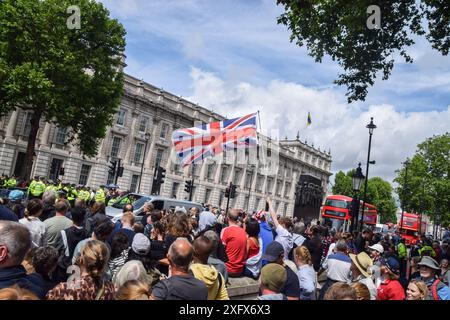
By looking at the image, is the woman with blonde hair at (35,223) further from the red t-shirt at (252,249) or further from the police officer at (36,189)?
the police officer at (36,189)

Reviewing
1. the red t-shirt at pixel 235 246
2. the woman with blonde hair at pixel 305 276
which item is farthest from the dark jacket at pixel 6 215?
the woman with blonde hair at pixel 305 276

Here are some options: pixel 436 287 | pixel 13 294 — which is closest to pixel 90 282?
pixel 13 294

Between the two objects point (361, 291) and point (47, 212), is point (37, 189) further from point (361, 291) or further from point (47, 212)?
point (361, 291)

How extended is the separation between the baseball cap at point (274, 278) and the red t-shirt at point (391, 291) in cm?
239

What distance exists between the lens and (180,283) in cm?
296

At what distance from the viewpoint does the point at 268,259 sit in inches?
183

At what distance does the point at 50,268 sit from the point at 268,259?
2.58m

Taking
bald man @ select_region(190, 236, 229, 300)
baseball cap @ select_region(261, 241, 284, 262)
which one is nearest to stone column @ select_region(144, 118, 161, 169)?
baseball cap @ select_region(261, 241, 284, 262)

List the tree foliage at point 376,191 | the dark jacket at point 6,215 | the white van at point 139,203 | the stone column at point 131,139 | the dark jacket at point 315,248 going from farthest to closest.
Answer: the tree foliage at point 376,191 → the stone column at point 131,139 → the white van at point 139,203 → the dark jacket at point 315,248 → the dark jacket at point 6,215

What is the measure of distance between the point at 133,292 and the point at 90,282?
0.53m

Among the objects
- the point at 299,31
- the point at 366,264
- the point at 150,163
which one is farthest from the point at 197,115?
the point at 366,264

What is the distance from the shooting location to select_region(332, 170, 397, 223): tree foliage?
280 feet

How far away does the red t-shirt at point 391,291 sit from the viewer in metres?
4.83

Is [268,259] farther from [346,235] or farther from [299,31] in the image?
[299,31]
